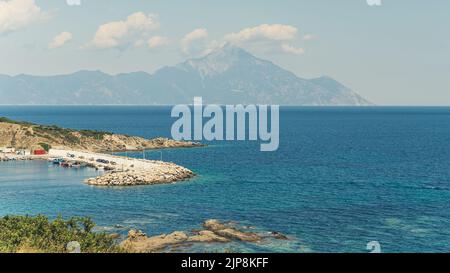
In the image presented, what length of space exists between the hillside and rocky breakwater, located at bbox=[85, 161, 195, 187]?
54.8m

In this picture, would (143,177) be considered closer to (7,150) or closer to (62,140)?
(62,140)

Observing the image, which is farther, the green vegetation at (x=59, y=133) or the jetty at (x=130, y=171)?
the green vegetation at (x=59, y=133)

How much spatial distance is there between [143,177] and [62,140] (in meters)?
67.4

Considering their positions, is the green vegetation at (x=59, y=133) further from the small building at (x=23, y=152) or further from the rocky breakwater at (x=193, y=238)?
the rocky breakwater at (x=193, y=238)

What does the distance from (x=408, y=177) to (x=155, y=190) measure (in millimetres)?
54554

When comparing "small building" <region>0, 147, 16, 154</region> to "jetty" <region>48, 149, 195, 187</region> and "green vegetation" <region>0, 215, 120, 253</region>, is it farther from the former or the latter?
"green vegetation" <region>0, 215, 120, 253</region>

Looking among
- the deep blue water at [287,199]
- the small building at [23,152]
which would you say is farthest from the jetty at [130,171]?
the small building at [23,152]

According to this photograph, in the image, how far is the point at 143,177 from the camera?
93.2 metres

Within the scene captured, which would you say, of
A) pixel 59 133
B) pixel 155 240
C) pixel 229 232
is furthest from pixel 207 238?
pixel 59 133

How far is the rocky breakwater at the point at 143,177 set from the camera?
9044cm

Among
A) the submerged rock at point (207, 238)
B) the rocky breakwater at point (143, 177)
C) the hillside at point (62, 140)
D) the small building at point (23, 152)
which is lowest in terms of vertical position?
the submerged rock at point (207, 238)

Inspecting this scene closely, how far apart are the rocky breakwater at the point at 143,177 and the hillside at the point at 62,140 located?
54.8m

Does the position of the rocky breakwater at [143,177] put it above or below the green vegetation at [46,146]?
below

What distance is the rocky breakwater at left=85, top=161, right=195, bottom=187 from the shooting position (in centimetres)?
9044
